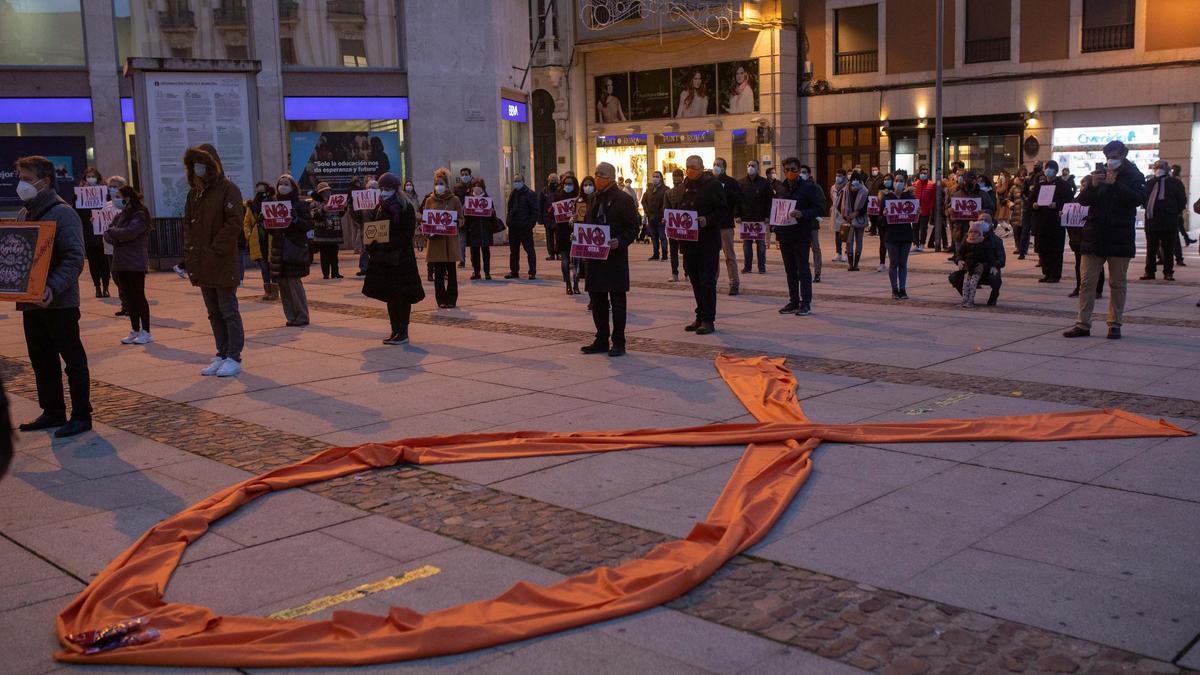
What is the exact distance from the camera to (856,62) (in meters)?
38.0

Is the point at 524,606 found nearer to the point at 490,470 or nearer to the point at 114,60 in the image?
the point at 490,470

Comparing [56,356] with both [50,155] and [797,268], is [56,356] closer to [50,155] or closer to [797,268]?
[797,268]

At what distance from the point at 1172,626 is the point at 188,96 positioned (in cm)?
2105

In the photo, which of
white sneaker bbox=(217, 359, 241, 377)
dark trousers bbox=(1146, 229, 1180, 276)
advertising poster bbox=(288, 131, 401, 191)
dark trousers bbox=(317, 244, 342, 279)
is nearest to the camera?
white sneaker bbox=(217, 359, 241, 377)

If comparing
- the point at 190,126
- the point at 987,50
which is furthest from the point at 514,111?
the point at 987,50

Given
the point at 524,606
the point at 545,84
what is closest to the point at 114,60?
the point at 545,84

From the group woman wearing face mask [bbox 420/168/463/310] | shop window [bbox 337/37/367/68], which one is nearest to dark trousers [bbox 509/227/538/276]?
woman wearing face mask [bbox 420/168/463/310]

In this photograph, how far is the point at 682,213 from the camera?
12.4 meters

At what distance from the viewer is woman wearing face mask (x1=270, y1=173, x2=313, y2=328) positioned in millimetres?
13359

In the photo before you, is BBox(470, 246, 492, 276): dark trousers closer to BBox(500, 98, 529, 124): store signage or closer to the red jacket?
BBox(500, 98, 529, 124): store signage

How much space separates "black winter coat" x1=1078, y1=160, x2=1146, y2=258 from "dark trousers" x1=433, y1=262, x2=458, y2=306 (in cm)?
783

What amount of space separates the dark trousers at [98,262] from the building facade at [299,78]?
Result: 219 inches

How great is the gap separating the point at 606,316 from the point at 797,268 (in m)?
3.66

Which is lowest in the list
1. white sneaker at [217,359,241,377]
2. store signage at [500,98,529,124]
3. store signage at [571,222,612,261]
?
white sneaker at [217,359,241,377]
